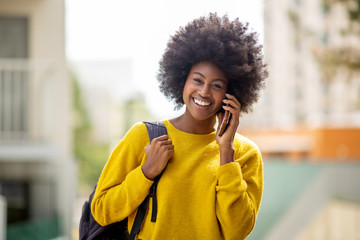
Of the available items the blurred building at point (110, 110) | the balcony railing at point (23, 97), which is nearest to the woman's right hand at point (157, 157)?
the balcony railing at point (23, 97)

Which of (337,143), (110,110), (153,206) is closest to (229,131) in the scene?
(153,206)

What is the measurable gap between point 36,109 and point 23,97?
274 mm

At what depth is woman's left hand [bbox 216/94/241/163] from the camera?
2.03 meters

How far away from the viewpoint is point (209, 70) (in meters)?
2.10

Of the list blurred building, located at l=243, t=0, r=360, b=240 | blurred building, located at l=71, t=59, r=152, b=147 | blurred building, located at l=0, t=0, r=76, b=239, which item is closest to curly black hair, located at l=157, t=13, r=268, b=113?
blurred building, located at l=243, t=0, r=360, b=240

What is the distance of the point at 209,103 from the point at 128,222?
580 mm

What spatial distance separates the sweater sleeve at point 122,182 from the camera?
203 centimetres

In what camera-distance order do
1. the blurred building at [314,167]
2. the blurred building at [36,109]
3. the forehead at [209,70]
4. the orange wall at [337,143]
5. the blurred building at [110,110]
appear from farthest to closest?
the blurred building at [110,110]
the orange wall at [337,143]
the blurred building at [36,109]
the blurred building at [314,167]
the forehead at [209,70]

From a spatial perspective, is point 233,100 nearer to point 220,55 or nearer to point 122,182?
point 220,55

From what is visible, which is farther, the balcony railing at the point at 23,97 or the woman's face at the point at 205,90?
the balcony railing at the point at 23,97

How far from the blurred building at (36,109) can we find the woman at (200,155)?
5.59m

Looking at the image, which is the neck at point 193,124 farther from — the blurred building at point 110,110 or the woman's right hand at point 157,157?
the blurred building at point 110,110

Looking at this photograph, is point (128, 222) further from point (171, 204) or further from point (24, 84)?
point (24, 84)

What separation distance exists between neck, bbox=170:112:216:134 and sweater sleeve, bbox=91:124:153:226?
6.0 inches
